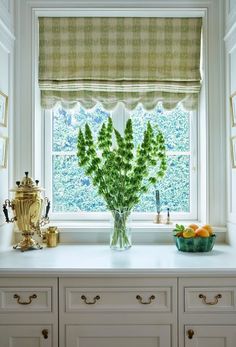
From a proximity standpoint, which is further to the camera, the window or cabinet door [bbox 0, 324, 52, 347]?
the window

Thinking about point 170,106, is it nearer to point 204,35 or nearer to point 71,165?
point 204,35

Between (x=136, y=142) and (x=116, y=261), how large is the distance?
38.6 inches

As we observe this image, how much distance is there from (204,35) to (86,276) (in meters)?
Result: 1.69

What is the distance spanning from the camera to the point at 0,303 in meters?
1.74

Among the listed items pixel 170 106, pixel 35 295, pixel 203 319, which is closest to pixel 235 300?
pixel 203 319

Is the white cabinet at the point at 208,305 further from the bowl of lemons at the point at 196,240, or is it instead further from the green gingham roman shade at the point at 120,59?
the green gingham roman shade at the point at 120,59

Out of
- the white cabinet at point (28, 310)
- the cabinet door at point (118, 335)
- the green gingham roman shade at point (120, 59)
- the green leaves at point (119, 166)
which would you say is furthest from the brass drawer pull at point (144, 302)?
the green gingham roman shade at point (120, 59)

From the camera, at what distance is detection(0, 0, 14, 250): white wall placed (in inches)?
82.7

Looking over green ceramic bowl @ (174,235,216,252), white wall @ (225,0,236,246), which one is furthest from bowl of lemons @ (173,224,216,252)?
white wall @ (225,0,236,246)

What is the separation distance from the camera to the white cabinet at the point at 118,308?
1.72 meters

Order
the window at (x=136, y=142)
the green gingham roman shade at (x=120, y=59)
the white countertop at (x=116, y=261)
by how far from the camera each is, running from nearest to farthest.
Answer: the white countertop at (x=116, y=261) → the green gingham roman shade at (x=120, y=59) → the window at (x=136, y=142)

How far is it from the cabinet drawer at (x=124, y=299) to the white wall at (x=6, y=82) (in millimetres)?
648

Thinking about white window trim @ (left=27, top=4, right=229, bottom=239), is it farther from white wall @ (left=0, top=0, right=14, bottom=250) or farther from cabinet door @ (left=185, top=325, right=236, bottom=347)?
cabinet door @ (left=185, top=325, right=236, bottom=347)

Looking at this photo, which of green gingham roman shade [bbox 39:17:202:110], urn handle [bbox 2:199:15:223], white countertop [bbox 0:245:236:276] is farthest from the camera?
green gingham roman shade [bbox 39:17:202:110]
